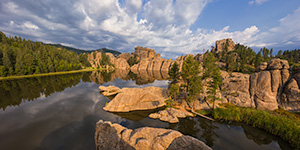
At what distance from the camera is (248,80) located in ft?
121

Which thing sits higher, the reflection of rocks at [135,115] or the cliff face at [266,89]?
the cliff face at [266,89]

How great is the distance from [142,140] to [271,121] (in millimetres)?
30123

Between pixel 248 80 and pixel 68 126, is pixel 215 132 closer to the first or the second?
pixel 248 80

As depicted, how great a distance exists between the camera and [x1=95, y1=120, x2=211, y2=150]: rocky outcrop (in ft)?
35.5

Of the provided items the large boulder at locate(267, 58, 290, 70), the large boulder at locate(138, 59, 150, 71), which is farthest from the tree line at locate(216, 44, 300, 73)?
the large boulder at locate(138, 59, 150, 71)

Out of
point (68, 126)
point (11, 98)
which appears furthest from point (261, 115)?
point (11, 98)

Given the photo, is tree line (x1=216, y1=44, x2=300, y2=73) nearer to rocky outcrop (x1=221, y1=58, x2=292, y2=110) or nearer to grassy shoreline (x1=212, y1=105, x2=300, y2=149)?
rocky outcrop (x1=221, y1=58, x2=292, y2=110)

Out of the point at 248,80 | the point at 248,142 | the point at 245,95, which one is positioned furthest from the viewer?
the point at 248,80

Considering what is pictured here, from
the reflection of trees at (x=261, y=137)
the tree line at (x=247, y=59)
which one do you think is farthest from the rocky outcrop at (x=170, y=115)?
the tree line at (x=247, y=59)

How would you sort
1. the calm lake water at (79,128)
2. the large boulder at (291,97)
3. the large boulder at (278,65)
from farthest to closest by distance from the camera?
the large boulder at (278,65)
the large boulder at (291,97)
the calm lake water at (79,128)

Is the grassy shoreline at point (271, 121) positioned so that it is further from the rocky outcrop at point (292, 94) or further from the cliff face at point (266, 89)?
the cliff face at point (266, 89)

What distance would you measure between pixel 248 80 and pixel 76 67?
533 feet

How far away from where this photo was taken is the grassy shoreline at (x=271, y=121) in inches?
757

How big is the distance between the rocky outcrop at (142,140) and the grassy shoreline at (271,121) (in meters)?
22.0
